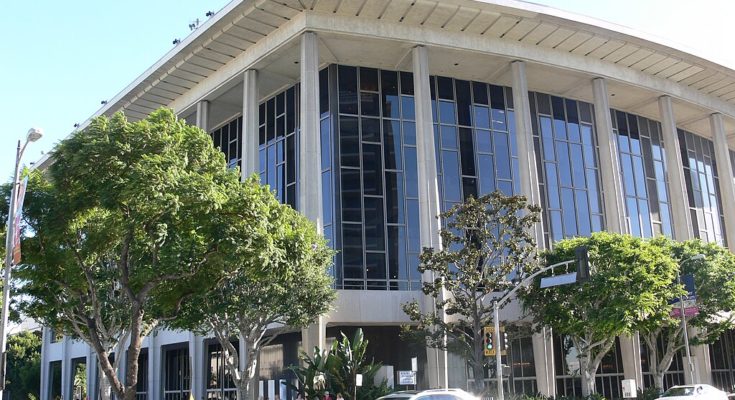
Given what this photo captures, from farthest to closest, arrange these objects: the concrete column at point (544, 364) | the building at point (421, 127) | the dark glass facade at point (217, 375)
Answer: the dark glass facade at point (217, 375) < the building at point (421, 127) < the concrete column at point (544, 364)

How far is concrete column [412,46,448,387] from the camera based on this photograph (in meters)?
38.6

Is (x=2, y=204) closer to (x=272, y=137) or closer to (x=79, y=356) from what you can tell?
(x=272, y=137)

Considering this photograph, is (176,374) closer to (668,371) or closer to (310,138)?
(310,138)

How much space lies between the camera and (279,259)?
22641mm

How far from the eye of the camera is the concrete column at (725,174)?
54.7 meters

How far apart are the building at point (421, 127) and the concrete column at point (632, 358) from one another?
0.12 meters

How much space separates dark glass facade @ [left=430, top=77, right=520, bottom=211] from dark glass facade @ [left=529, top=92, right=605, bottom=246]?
250 centimetres

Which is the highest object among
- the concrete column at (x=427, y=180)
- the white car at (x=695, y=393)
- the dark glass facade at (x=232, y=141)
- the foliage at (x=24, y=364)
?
the dark glass facade at (x=232, y=141)

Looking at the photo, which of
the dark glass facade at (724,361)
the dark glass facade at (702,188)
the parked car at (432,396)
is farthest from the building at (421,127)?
the parked car at (432,396)

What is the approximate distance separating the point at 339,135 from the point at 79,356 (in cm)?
3815

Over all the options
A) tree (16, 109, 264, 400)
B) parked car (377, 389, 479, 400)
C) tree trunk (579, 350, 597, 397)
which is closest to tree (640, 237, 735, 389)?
tree trunk (579, 350, 597, 397)

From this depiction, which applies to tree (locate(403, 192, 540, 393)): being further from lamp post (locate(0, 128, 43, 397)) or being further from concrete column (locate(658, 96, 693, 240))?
concrete column (locate(658, 96, 693, 240))

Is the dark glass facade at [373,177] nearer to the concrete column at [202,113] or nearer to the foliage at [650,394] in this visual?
the concrete column at [202,113]

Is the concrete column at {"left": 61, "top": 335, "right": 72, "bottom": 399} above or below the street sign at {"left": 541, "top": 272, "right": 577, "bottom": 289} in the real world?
below
